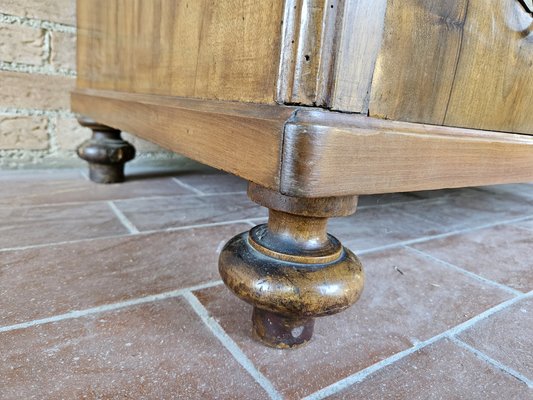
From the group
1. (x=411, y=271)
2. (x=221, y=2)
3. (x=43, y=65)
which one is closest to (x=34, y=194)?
(x=43, y=65)

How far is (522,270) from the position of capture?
88cm

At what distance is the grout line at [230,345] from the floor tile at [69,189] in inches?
25.1

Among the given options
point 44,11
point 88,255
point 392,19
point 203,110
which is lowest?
point 88,255

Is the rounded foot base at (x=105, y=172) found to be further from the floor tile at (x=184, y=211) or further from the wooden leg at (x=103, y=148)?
the floor tile at (x=184, y=211)

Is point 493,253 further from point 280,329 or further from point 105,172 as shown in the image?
point 105,172

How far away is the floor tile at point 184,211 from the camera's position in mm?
969

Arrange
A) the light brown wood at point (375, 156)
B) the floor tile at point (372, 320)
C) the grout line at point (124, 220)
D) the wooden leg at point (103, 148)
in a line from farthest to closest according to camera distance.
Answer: the wooden leg at point (103, 148) → the grout line at point (124, 220) → the floor tile at point (372, 320) → the light brown wood at point (375, 156)

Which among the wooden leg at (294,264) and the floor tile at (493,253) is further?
the floor tile at (493,253)

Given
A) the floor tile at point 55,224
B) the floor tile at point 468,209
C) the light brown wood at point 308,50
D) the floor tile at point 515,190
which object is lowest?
the floor tile at point 55,224

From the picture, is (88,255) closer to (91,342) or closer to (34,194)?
(91,342)

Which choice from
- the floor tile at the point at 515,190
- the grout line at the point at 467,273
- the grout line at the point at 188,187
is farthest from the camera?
the floor tile at the point at 515,190

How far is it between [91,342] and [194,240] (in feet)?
1.27

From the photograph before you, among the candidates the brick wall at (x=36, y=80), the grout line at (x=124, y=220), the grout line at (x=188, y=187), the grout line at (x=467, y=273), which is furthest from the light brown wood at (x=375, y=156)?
the brick wall at (x=36, y=80)

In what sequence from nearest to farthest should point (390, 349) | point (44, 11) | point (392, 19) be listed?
point (392, 19) < point (390, 349) < point (44, 11)
